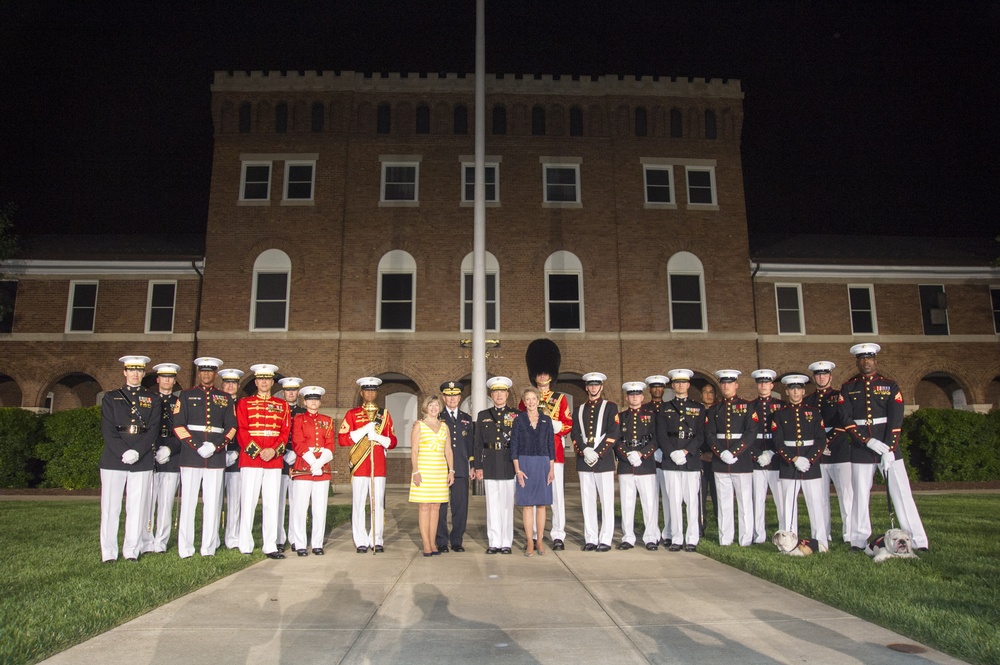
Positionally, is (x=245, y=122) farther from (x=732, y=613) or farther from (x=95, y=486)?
(x=732, y=613)

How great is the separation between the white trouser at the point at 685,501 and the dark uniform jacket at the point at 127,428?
21.8 ft

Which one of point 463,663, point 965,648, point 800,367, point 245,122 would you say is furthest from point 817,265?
point 463,663

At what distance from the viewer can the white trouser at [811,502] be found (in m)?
9.16

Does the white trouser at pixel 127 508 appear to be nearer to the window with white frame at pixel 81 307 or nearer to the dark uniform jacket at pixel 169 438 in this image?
the dark uniform jacket at pixel 169 438

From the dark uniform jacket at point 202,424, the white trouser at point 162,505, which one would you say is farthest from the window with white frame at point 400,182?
the white trouser at point 162,505

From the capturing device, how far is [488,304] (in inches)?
910

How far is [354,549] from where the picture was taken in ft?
31.7

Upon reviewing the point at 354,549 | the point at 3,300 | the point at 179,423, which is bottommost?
the point at 354,549

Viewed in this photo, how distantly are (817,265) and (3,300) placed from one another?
26.9 m

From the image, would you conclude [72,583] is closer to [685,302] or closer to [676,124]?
[685,302]

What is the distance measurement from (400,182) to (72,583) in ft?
60.5

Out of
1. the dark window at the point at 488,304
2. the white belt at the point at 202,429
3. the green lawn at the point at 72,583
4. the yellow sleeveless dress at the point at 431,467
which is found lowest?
the green lawn at the point at 72,583

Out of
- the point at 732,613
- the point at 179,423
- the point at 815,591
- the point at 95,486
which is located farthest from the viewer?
the point at 95,486

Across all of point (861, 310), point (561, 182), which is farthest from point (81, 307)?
point (861, 310)
